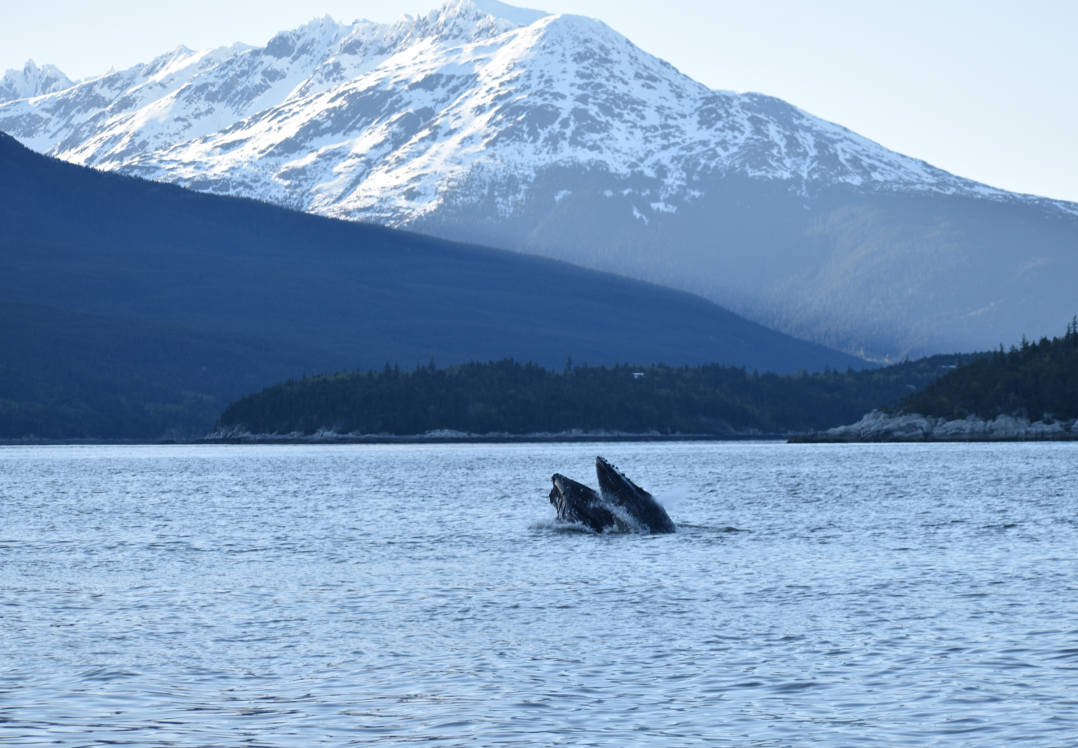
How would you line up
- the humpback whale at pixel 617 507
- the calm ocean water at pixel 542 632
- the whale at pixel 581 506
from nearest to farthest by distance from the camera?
the calm ocean water at pixel 542 632
the humpback whale at pixel 617 507
the whale at pixel 581 506

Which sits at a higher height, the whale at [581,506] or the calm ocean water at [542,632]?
the whale at [581,506]

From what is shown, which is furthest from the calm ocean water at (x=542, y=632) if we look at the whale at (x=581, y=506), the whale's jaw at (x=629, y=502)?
the whale's jaw at (x=629, y=502)

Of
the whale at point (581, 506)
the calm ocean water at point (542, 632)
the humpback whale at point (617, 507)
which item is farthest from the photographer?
the whale at point (581, 506)

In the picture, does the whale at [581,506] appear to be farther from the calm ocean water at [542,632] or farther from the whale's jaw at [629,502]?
the calm ocean water at [542,632]

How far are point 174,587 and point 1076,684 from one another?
30215 mm

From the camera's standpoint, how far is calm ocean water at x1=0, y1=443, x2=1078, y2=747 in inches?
1040

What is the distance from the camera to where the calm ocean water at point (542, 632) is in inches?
1040

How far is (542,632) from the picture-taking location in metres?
37.4

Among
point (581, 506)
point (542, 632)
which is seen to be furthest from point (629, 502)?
point (542, 632)

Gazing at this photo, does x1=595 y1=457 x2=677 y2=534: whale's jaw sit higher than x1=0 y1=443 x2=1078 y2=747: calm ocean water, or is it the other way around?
x1=595 y1=457 x2=677 y2=534: whale's jaw

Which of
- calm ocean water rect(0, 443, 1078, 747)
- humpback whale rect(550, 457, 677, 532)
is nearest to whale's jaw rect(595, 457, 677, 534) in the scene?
humpback whale rect(550, 457, 677, 532)

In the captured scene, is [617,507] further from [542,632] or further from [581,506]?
[542,632]

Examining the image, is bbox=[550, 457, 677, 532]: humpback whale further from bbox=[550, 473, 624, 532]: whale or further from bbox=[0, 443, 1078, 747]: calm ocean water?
bbox=[0, 443, 1078, 747]: calm ocean water

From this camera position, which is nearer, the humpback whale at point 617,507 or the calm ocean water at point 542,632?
the calm ocean water at point 542,632
